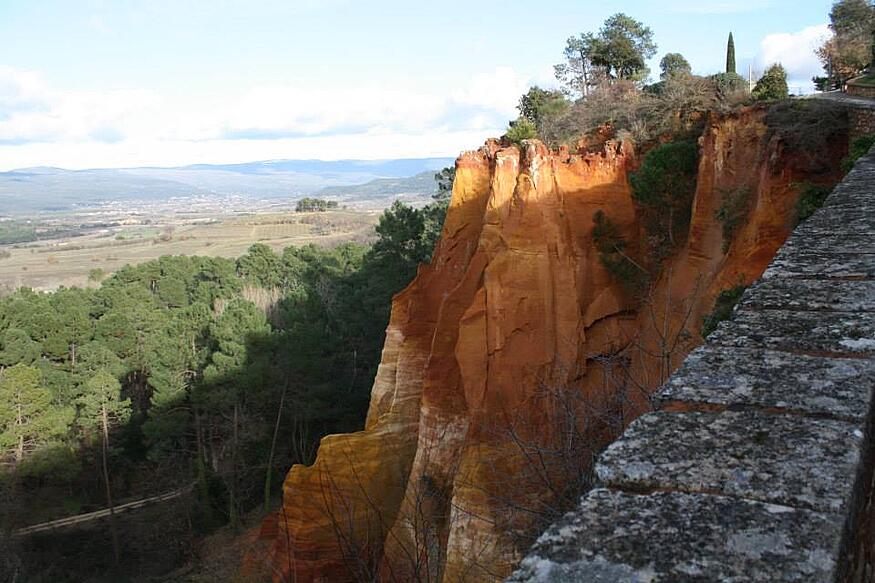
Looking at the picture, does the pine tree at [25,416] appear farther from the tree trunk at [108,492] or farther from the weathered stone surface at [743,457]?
the weathered stone surface at [743,457]

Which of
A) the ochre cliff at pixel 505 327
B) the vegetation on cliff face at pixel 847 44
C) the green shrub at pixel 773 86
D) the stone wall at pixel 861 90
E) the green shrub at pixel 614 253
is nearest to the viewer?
the ochre cliff at pixel 505 327

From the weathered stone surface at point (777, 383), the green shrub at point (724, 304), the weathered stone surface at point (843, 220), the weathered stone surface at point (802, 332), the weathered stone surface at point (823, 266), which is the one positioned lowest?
the green shrub at point (724, 304)

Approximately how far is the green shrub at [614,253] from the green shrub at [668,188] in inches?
20.2

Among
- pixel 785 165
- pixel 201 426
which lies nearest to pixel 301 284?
pixel 201 426

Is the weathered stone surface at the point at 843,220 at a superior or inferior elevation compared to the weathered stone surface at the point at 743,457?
superior

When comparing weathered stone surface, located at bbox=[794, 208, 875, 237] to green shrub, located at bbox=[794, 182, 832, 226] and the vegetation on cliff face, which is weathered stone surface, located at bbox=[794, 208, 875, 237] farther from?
the vegetation on cliff face

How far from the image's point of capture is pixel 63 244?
450ft

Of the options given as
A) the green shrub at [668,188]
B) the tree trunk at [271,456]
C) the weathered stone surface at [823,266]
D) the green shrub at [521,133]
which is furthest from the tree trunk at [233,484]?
the weathered stone surface at [823,266]

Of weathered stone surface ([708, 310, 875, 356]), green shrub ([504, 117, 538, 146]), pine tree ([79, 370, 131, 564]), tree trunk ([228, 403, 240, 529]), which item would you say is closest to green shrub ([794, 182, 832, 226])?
weathered stone surface ([708, 310, 875, 356])

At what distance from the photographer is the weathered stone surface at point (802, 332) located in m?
2.58

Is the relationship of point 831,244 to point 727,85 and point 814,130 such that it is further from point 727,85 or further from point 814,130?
point 727,85

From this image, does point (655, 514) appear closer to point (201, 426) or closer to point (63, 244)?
point (201, 426)

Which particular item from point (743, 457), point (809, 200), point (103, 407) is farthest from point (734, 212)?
point (103, 407)

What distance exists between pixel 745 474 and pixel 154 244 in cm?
13028
